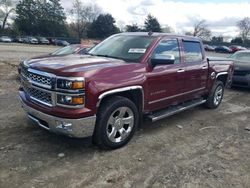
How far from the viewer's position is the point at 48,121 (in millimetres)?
4250

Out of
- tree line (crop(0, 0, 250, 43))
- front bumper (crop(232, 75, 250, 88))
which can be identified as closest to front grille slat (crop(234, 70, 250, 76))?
front bumper (crop(232, 75, 250, 88))

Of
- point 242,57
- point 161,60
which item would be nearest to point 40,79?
point 161,60

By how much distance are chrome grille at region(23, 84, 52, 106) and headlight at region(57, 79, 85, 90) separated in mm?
291

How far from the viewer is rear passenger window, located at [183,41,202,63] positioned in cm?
621

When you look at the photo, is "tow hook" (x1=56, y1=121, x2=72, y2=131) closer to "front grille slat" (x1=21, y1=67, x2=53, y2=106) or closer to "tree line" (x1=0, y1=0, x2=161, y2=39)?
"front grille slat" (x1=21, y1=67, x2=53, y2=106)

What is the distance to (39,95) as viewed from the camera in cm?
445

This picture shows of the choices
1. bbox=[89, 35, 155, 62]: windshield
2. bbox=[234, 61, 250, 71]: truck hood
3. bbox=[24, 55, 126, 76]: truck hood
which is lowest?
bbox=[234, 61, 250, 71]: truck hood

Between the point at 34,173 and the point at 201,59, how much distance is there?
452cm

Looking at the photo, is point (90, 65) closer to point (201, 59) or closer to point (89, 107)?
point (89, 107)

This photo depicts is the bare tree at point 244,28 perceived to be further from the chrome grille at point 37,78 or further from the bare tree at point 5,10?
the chrome grille at point 37,78

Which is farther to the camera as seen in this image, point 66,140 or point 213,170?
point 66,140

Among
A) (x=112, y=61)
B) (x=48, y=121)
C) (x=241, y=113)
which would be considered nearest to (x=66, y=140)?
(x=48, y=121)

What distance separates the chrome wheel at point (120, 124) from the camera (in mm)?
4609

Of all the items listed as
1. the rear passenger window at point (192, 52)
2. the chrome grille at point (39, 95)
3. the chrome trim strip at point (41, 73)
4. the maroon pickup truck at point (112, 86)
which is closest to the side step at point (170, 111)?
the maroon pickup truck at point (112, 86)
